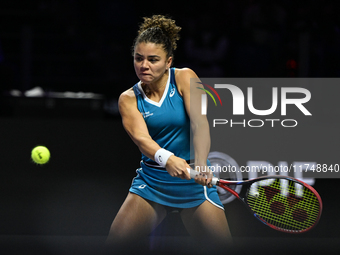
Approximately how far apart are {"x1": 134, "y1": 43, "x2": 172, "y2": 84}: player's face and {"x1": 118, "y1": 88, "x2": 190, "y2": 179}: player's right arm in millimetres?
153

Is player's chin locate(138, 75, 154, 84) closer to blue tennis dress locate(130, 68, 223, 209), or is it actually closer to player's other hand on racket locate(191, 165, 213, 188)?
blue tennis dress locate(130, 68, 223, 209)

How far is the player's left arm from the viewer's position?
7.79ft

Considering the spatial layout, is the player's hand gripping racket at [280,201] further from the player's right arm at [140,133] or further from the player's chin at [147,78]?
the player's chin at [147,78]

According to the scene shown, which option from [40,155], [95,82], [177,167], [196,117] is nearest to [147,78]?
[196,117]

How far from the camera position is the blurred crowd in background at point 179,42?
19.4ft

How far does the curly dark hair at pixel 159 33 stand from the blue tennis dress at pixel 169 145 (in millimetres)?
181

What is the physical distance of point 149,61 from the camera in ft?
7.54

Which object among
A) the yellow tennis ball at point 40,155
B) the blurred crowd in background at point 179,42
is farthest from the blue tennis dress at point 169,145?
the blurred crowd in background at point 179,42

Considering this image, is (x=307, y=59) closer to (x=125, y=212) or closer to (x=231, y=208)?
(x=231, y=208)

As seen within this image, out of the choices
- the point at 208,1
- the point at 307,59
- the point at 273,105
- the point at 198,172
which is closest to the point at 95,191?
the point at 273,105

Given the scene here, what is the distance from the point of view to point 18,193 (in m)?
4.27

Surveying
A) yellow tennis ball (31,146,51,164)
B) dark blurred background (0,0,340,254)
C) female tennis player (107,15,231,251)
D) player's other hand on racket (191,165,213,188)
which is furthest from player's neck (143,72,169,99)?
yellow tennis ball (31,146,51,164)

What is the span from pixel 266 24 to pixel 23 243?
447 cm

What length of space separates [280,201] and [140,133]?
0.81 meters
